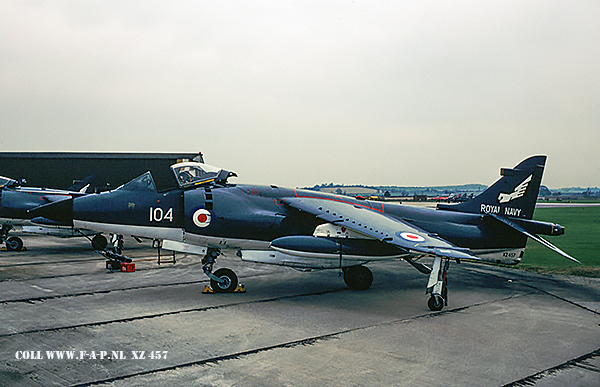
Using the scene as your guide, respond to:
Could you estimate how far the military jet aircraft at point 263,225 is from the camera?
10.2 metres

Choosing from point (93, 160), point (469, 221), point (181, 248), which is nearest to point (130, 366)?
point (181, 248)

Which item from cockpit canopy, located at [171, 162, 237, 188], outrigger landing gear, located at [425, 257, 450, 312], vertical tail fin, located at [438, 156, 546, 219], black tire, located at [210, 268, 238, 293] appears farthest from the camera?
vertical tail fin, located at [438, 156, 546, 219]


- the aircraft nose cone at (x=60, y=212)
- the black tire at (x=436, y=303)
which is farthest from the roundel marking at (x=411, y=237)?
the aircraft nose cone at (x=60, y=212)

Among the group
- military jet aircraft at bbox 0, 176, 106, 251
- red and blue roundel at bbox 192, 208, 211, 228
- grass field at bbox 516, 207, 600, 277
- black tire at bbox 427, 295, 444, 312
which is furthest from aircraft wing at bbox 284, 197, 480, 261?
military jet aircraft at bbox 0, 176, 106, 251

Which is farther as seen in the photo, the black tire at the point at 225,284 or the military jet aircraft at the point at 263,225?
the black tire at the point at 225,284

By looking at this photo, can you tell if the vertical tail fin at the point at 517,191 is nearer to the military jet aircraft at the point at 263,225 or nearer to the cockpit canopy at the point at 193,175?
the military jet aircraft at the point at 263,225

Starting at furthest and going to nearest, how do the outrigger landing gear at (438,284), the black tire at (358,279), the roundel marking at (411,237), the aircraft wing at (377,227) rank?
1. the black tire at (358,279)
2. the roundel marking at (411,237)
3. the outrigger landing gear at (438,284)
4. the aircraft wing at (377,227)

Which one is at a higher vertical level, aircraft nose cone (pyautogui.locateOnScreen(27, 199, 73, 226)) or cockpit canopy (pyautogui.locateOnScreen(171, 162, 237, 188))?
cockpit canopy (pyautogui.locateOnScreen(171, 162, 237, 188))

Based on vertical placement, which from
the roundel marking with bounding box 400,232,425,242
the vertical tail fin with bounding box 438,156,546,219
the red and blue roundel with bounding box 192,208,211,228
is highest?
the vertical tail fin with bounding box 438,156,546,219

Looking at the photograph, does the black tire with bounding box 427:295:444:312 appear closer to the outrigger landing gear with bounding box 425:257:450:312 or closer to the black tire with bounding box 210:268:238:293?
the outrigger landing gear with bounding box 425:257:450:312

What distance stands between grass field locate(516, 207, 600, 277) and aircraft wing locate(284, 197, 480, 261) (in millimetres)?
7248

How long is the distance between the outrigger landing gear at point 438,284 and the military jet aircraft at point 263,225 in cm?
2

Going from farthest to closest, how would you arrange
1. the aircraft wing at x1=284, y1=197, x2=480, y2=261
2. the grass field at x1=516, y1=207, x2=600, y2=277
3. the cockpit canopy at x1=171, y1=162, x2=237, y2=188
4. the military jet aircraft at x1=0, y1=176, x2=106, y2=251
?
the military jet aircraft at x1=0, y1=176, x2=106, y2=251
the grass field at x1=516, y1=207, x2=600, y2=277
the cockpit canopy at x1=171, y1=162, x2=237, y2=188
the aircraft wing at x1=284, y1=197, x2=480, y2=261

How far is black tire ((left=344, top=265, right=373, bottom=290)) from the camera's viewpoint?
11695 millimetres
